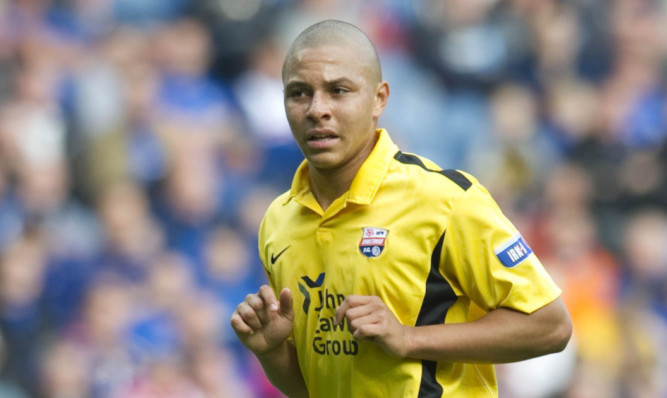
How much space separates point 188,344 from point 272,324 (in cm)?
431

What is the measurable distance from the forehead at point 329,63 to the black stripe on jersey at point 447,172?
1.00 ft

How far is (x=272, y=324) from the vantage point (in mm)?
3301

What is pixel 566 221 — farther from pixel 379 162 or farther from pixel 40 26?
pixel 379 162

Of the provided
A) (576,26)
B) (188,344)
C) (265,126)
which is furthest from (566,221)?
(188,344)

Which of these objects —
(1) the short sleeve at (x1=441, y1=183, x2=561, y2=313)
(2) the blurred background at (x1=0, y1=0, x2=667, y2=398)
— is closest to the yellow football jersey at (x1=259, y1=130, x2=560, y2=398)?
(1) the short sleeve at (x1=441, y1=183, x2=561, y2=313)

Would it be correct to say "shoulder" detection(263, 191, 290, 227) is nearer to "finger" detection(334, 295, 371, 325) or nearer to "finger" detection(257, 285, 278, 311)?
"finger" detection(257, 285, 278, 311)

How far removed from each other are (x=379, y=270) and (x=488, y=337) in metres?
0.39

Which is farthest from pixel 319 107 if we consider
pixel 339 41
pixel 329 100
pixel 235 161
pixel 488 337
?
pixel 235 161

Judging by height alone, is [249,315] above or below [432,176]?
below

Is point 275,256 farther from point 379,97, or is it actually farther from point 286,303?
point 379,97

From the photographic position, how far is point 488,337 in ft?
10.1

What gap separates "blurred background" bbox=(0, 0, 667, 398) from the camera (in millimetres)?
7387

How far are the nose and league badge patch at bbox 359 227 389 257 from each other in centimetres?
39

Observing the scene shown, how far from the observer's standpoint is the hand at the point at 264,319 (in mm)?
3225
